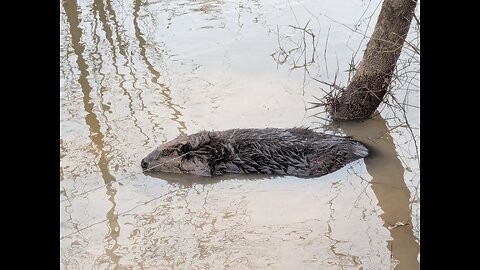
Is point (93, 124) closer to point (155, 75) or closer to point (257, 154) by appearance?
point (155, 75)

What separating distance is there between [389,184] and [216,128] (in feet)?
6.93

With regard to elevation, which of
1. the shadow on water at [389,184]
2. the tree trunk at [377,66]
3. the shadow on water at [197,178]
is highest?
the tree trunk at [377,66]

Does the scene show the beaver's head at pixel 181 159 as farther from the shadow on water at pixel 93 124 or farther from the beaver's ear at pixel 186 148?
the shadow on water at pixel 93 124

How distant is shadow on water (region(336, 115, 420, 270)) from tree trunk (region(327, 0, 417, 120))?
18cm

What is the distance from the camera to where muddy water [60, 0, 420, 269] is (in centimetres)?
507

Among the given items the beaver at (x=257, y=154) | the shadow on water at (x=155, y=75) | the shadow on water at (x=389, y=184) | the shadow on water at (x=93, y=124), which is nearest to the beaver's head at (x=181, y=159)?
the beaver at (x=257, y=154)

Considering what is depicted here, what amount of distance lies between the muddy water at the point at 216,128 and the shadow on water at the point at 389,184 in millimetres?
18

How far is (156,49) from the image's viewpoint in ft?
30.8

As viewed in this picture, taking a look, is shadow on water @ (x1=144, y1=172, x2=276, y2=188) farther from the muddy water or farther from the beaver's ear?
the beaver's ear

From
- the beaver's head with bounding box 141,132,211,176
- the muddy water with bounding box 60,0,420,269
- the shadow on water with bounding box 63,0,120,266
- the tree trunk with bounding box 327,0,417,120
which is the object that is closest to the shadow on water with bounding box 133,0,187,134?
the muddy water with bounding box 60,0,420,269

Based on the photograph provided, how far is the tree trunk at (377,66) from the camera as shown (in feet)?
21.5

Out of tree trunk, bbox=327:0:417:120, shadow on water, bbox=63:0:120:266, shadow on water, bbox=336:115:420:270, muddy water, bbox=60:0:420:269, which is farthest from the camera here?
tree trunk, bbox=327:0:417:120
